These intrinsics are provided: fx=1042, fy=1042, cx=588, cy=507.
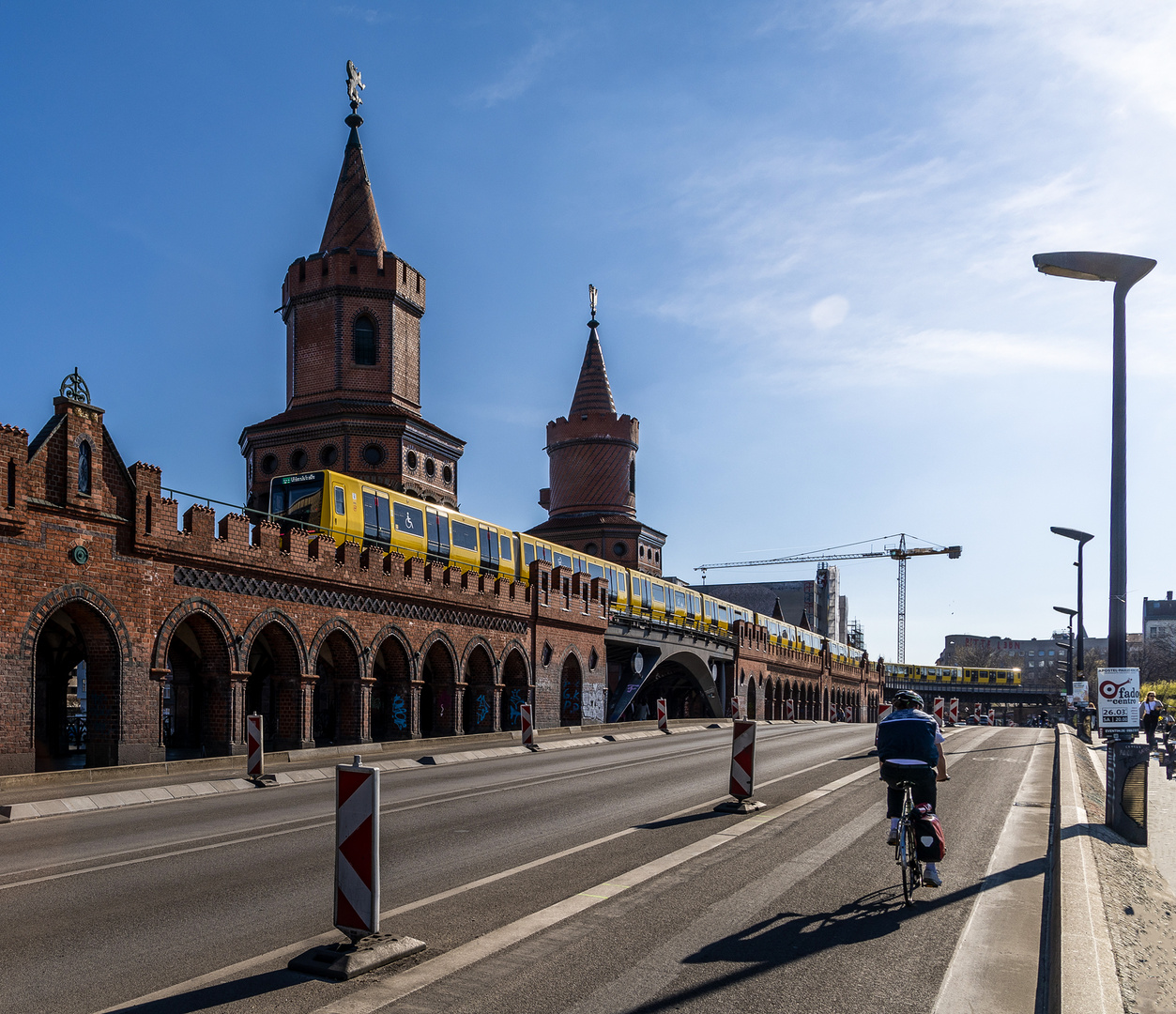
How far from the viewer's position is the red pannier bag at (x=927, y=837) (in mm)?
7613

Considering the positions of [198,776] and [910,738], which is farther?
[198,776]

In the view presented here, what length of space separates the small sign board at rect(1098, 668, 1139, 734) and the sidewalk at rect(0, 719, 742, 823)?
11779 mm

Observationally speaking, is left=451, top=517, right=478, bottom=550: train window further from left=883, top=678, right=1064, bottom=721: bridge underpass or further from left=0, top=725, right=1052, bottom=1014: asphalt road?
left=883, top=678, right=1064, bottom=721: bridge underpass

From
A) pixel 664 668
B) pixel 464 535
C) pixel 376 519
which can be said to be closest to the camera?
pixel 376 519

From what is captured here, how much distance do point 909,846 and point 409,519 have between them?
25826 millimetres

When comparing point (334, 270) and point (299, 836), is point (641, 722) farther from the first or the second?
point (299, 836)

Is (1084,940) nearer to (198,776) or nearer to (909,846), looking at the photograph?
(909,846)

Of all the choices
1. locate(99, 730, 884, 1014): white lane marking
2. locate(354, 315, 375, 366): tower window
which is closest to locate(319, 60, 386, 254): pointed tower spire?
locate(354, 315, 375, 366): tower window

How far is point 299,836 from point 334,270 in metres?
34.0

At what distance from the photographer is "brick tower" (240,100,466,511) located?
41125 mm

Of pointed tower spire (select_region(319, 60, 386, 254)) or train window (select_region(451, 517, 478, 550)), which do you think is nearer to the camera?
train window (select_region(451, 517, 478, 550))

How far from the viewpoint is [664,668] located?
57.4 metres

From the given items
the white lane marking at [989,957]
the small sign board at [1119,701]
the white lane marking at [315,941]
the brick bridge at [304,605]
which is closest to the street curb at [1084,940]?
the white lane marking at [989,957]

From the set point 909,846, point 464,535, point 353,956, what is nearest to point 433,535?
point 464,535
